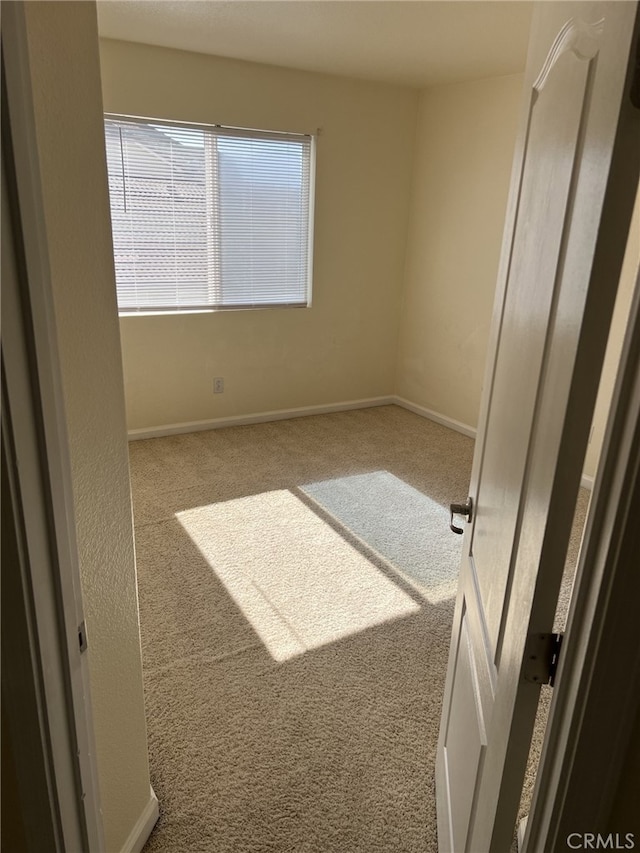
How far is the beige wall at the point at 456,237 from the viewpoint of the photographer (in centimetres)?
405

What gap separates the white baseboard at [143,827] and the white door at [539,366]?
0.78 metres

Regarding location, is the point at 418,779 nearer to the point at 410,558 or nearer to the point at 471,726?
the point at 471,726

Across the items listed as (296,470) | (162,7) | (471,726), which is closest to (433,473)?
(296,470)

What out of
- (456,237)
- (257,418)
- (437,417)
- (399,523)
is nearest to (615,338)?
(399,523)

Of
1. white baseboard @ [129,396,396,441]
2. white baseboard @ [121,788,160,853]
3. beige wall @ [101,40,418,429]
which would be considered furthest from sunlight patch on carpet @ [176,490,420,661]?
beige wall @ [101,40,418,429]

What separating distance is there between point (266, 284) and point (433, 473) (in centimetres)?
187

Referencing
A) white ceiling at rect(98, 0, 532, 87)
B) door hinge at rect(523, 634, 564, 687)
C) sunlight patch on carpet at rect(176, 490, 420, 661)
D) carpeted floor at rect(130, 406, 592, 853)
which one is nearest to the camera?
door hinge at rect(523, 634, 564, 687)

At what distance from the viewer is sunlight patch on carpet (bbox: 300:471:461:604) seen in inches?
109

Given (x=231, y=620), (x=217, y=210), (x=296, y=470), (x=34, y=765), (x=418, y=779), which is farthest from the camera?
(x=217, y=210)

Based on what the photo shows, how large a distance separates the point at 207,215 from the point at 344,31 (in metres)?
1.44

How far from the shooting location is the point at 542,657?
2.78 ft

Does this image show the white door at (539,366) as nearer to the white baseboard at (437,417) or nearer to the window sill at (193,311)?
the window sill at (193,311)

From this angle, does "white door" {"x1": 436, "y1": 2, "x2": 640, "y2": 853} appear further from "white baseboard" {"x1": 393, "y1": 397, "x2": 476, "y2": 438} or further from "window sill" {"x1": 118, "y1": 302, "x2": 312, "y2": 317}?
"white baseboard" {"x1": 393, "y1": 397, "x2": 476, "y2": 438}

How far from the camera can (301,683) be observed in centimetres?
209
